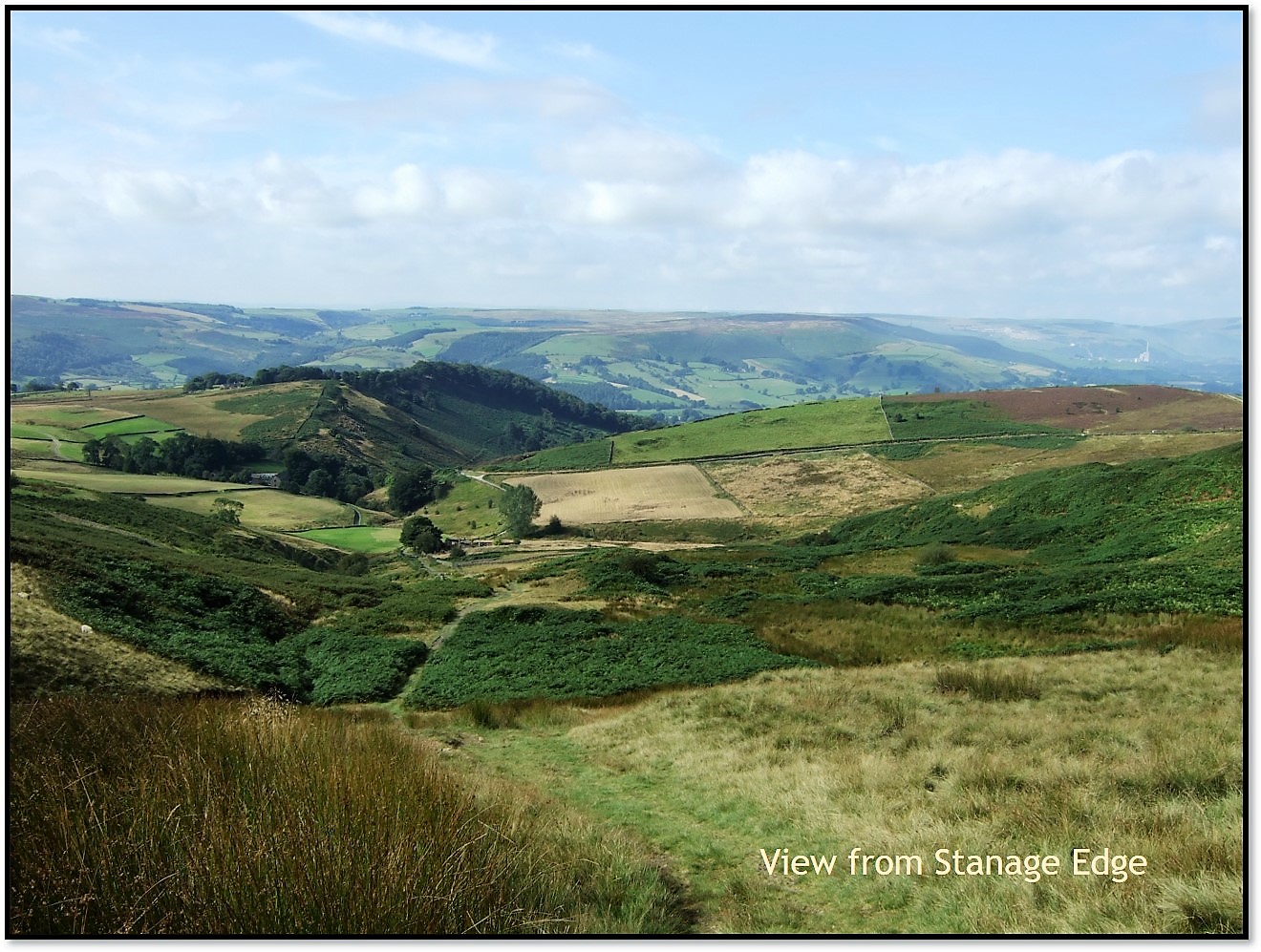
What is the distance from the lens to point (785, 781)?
8031mm

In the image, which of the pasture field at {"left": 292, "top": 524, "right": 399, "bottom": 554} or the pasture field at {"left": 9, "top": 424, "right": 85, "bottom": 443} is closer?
the pasture field at {"left": 292, "top": 524, "right": 399, "bottom": 554}

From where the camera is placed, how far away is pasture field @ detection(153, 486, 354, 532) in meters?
30.9

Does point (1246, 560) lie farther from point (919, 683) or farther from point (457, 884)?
point (919, 683)

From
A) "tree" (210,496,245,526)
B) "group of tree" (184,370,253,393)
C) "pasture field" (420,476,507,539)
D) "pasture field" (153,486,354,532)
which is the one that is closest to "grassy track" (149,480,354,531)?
"pasture field" (153,486,354,532)

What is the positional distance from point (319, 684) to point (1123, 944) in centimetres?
1533

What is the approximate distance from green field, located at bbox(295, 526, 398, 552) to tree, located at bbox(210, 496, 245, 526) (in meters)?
3.11

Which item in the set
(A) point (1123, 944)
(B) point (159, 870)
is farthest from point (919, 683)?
(B) point (159, 870)

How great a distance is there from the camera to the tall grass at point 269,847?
173 inches

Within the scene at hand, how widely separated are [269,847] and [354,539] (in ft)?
103

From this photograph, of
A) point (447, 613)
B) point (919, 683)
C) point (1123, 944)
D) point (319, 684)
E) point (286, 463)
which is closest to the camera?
point (1123, 944)

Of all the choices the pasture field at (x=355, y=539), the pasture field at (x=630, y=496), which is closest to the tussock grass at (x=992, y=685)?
the pasture field at (x=355, y=539)

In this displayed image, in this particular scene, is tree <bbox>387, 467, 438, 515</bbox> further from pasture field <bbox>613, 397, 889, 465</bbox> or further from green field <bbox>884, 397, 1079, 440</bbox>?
green field <bbox>884, 397, 1079, 440</bbox>

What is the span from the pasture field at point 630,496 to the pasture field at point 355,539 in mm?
15706

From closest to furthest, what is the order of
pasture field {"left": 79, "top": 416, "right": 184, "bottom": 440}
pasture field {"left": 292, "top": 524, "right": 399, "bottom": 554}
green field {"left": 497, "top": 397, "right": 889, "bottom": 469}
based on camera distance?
1. pasture field {"left": 292, "top": 524, "right": 399, "bottom": 554}
2. pasture field {"left": 79, "top": 416, "right": 184, "bottom": 440}
3. green field {"left": 497, "top": 397, "right": 889, "bottom": 469}
